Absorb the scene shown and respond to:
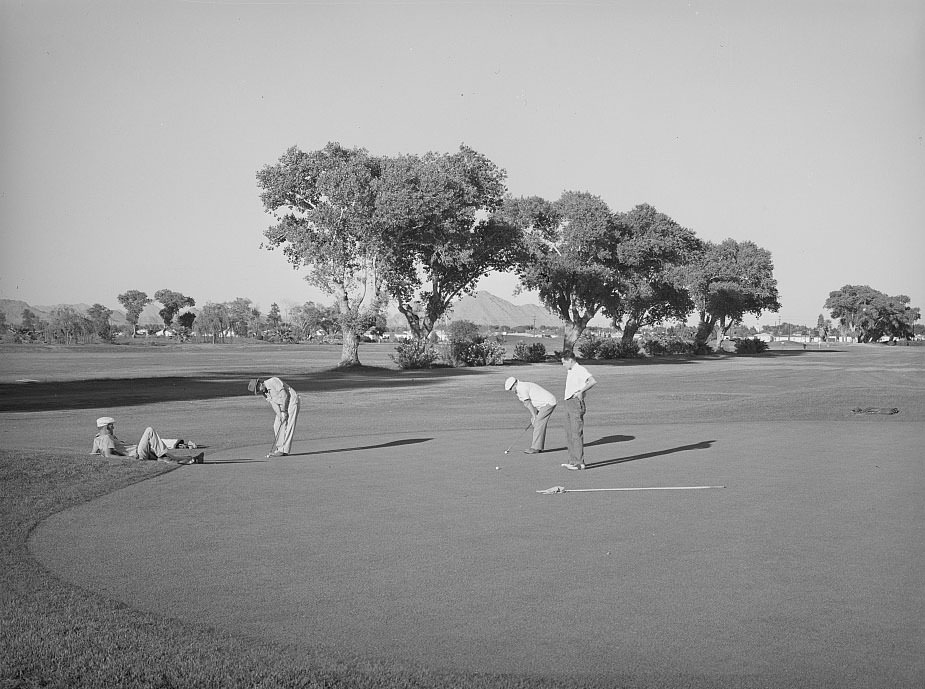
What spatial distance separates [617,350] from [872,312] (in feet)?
343

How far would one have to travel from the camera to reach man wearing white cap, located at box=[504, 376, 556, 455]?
18344 millimetres

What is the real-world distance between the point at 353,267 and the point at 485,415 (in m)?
29.8

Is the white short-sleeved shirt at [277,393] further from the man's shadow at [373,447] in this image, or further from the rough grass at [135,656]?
the rough grass at [135,656]

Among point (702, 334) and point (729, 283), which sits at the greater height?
point (729, 283)

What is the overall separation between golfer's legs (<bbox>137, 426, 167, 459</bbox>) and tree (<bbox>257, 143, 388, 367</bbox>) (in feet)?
122

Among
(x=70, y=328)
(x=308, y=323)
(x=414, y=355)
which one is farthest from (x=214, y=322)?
(x=414, y=355)

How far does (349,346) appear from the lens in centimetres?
5709

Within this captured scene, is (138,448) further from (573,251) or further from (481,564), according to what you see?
(573,251)

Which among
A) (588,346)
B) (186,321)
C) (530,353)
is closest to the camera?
(530,353)

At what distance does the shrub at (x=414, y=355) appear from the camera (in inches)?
2325

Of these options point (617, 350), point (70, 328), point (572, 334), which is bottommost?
point (617, 350)

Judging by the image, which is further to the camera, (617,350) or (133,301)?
(133,301)

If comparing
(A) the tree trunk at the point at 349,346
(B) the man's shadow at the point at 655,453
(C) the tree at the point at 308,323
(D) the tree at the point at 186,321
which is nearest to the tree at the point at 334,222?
(A) the tree trunk at the point at 349,346

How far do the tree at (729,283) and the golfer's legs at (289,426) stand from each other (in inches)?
3292
